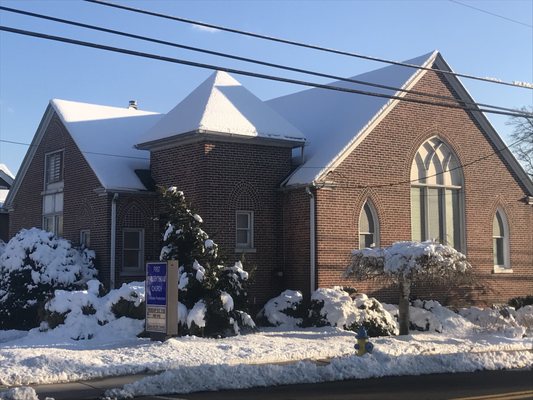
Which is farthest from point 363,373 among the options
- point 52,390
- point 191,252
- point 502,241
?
point 502,241

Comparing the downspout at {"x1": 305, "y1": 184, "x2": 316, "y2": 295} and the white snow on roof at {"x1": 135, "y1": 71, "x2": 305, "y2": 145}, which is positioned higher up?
the white snow on roof at {"x1": 135, "y1": 71, "x2": 305, "y2": 145}

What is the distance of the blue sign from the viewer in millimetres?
17377

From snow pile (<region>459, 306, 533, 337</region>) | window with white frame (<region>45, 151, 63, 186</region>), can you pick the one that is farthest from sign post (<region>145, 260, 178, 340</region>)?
window with white frame (<region>45, 151, 63, 186</region>)

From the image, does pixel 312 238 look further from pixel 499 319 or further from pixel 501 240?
pixel 501 240

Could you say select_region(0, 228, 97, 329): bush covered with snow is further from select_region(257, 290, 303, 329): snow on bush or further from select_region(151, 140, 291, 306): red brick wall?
select_region(257, 290, 303, 329): snow on bush

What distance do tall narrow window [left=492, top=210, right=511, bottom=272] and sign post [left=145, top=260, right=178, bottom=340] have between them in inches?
570

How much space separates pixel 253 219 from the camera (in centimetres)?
2331

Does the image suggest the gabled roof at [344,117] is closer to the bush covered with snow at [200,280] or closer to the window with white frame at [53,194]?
the bush covered with snow at [200,280]

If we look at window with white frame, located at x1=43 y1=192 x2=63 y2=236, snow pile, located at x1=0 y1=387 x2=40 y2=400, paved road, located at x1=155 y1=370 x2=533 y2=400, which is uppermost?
window with white frame, located at x1=43 y1=192 x2=63 y2=236

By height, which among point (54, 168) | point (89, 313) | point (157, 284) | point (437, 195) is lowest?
point (89, 313)

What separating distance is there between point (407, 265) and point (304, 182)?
481 cm

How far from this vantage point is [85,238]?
83.9 ft

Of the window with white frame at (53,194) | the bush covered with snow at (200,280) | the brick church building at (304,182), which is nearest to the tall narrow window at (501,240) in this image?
the brick church building at (304,182)

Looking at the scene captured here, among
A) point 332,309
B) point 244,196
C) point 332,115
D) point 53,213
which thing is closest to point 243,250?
point 244,196
